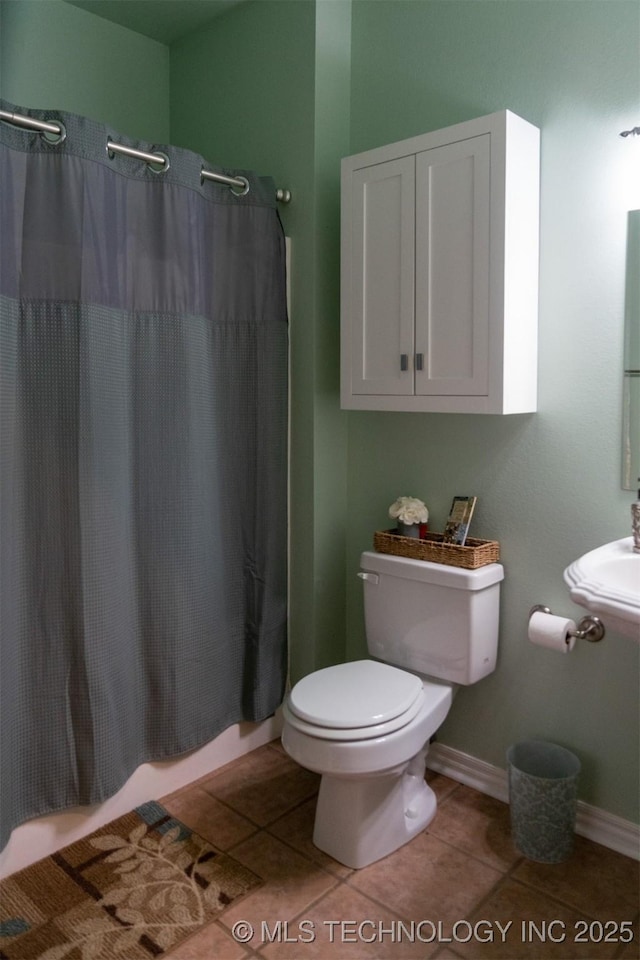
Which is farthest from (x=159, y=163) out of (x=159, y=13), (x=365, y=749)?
(x=365, y=749)

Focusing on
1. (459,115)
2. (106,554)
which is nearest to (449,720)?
(106,554)

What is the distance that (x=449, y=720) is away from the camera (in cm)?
235

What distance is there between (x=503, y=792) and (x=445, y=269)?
1589mm

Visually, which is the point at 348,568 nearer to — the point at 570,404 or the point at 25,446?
the point at 570,404

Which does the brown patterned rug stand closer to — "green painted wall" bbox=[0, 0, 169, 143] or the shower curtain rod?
the shower curtain rod

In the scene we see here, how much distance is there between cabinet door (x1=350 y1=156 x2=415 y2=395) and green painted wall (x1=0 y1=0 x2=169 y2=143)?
107cm

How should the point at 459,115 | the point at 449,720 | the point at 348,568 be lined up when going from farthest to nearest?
the point at 348,568
the point at 449,720
the point at 459,115

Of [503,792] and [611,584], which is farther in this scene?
[503,792]

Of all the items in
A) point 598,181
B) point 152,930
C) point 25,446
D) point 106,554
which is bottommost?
point 152,930

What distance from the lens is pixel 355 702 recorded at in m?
1.87

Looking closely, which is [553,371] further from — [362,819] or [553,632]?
[362,819]

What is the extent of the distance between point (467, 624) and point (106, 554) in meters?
1.04

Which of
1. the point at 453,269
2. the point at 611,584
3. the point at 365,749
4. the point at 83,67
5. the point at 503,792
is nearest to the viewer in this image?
the point at 611,584

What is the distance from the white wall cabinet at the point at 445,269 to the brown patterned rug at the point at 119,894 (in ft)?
4.53
